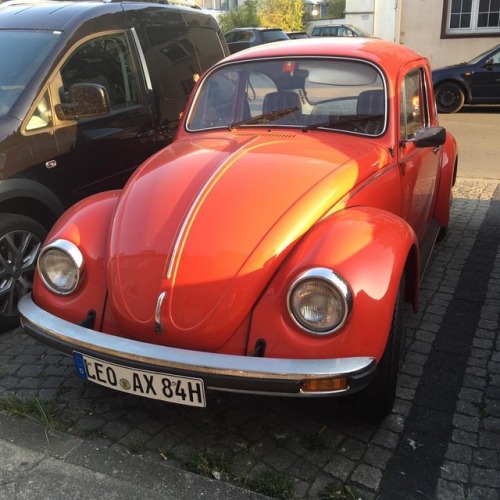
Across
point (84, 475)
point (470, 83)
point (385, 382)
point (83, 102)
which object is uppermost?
point (83, 102)

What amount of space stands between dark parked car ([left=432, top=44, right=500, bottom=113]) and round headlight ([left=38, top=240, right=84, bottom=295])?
13.0 meters

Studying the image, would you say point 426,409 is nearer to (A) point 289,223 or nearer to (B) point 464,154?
(A) point 289,223

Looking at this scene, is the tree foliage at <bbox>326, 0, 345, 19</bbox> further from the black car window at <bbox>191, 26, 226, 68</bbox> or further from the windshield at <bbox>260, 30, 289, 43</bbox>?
the black car window at <bbox>191, 26, 226, 68</bbox>

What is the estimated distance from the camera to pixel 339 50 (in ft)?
12.3

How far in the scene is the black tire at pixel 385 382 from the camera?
266 cm

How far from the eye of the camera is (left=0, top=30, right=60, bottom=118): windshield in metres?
3.98

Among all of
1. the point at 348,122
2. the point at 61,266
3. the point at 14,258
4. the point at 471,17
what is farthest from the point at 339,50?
the point at 471,17

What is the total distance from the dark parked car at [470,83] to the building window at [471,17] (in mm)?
6982

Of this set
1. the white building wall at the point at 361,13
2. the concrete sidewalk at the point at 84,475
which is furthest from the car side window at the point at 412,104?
the white building wall at the point at 361,13

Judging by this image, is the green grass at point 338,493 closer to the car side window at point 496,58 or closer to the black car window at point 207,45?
the black car window at point 207,45

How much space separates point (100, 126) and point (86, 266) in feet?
6.77

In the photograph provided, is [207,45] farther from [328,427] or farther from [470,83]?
[470,83]

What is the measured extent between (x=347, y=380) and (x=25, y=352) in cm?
234

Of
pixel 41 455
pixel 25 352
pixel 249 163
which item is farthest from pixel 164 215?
pixel 25 352
